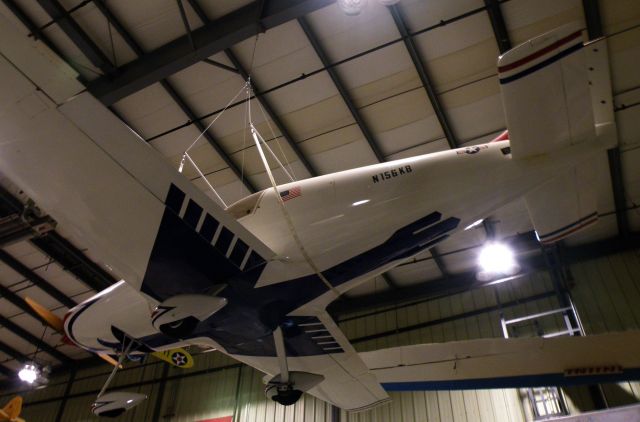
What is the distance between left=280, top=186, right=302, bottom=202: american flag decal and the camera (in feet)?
15.7

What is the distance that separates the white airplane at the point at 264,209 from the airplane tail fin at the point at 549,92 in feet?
0.04

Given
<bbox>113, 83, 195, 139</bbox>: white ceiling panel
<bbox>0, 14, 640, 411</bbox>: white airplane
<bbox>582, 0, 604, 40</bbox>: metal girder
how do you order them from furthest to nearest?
<bbox>113, 83, 195, 139</bbox>: white ceiling panel
<bbox>582, 0, 604, 40</bbox>: metal girder
<bbox>0, 14, 640, 411</bbox>: white airplane

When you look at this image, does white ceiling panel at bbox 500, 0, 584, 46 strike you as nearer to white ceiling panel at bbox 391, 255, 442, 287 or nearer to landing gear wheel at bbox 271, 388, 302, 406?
white ceiling panel at bbox 391, 255, 442, 287

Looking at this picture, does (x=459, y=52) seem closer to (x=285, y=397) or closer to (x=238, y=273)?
(x=238, y=273)

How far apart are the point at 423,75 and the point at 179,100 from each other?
481 centimetres

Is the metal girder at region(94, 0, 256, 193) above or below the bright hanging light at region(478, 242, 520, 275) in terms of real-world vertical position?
above

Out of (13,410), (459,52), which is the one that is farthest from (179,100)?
(13,410)

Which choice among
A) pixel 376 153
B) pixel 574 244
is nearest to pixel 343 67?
pixel 376 153

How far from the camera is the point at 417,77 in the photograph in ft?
29.6

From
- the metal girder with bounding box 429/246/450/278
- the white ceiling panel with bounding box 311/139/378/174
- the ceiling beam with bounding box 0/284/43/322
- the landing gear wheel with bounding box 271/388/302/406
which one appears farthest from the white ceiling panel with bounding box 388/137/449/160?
the ceiling beam with bounding box 0/284/43/322

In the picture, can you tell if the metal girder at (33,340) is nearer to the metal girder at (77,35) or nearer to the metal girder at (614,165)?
the metal girder at (77,35)

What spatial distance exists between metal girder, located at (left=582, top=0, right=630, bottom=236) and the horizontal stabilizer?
464cm

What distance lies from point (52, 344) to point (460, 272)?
16192mm

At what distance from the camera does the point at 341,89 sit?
30.2 ft
